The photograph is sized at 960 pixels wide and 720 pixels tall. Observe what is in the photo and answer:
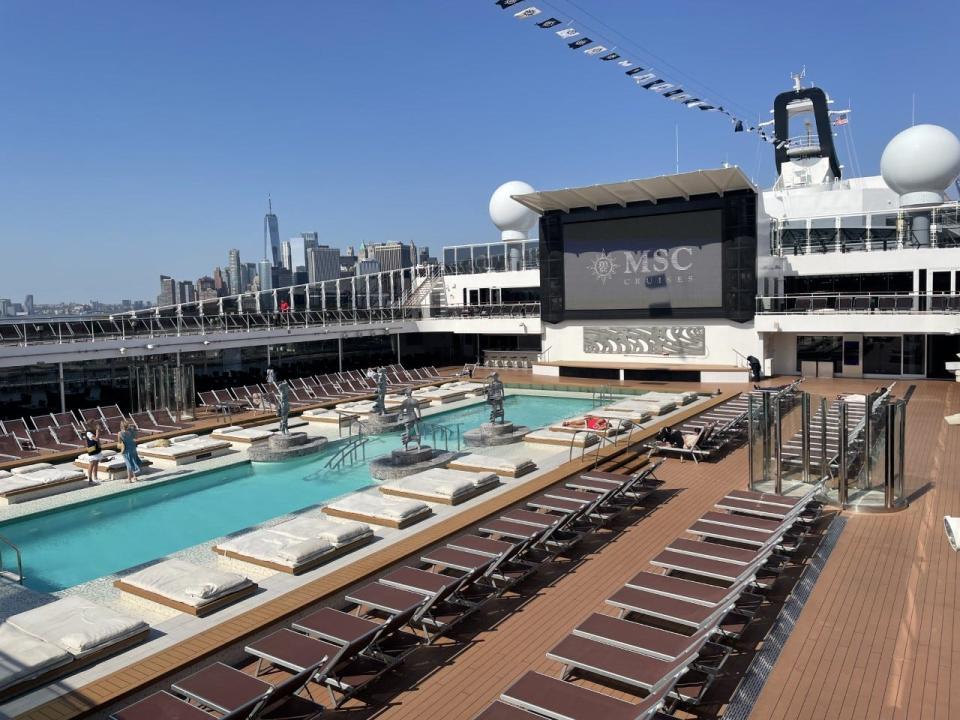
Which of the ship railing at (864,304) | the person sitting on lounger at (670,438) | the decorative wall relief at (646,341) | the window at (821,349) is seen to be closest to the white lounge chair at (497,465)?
the person sitting on lounger at (670,438)

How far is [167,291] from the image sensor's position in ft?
119

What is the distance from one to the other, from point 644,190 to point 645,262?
2620 millimetres

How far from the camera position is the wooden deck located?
16.9 ft

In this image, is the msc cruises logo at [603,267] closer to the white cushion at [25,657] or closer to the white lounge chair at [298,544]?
the white lounge chair at [298,544]

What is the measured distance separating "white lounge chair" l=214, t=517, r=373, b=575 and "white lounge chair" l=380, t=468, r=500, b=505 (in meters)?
1.58

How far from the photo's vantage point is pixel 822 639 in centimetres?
605

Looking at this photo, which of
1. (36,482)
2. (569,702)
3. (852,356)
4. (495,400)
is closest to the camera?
(569,702)

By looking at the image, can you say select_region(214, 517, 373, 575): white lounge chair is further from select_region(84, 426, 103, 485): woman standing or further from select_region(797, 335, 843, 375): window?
select_region(797, 335, 843, 375): window

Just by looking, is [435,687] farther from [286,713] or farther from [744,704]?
[744,704]

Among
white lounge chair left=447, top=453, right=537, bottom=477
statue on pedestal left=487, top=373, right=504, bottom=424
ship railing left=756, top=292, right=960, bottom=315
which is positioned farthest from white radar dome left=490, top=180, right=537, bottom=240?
white lounge chair left=447, top=453, right=537, bottom=477

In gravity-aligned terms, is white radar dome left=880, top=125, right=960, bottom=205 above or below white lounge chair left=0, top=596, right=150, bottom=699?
above

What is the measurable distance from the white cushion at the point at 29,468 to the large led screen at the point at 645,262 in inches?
730

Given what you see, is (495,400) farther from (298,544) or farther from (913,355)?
(913,355)

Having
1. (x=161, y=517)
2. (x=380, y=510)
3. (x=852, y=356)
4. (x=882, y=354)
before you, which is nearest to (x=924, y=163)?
Answer: (x=882, y=354)
